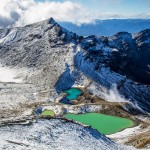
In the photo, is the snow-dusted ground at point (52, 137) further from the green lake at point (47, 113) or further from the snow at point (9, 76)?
the snow at point (9, 76)

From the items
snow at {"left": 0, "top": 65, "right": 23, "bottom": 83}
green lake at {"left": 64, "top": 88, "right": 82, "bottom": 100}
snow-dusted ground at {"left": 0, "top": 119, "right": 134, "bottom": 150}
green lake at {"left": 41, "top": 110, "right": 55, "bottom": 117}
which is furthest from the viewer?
snow at {"left": 0, "top": 65, "right": 23, "bottom": 83}

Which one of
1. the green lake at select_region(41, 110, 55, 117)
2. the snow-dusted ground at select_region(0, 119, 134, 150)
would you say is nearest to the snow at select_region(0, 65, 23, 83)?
the green lake at select_region(41, 110, 55, 117)

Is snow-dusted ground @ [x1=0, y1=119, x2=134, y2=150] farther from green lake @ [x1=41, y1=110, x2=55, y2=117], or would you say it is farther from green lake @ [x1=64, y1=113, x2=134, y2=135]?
green lake @ [x1=41, y1=110, x2=55, y2=117]

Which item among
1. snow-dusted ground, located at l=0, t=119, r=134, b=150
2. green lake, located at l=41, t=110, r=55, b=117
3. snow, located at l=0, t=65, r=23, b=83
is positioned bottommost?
snow, located at l=0, t=65, r=23, b=83

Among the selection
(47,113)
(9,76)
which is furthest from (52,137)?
(9,76)

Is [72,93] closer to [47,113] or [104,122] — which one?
[47,113]

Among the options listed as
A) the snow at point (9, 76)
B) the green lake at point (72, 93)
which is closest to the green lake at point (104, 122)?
the green lake at point (72, 93)

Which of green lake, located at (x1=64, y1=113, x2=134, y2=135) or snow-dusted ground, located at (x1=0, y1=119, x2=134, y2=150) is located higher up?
snow-dusted ground, located at (x1=0, y1=119, x2=134, y2=150)

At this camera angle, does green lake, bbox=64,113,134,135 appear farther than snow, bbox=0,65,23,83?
No

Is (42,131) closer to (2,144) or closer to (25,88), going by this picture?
(2,144)
